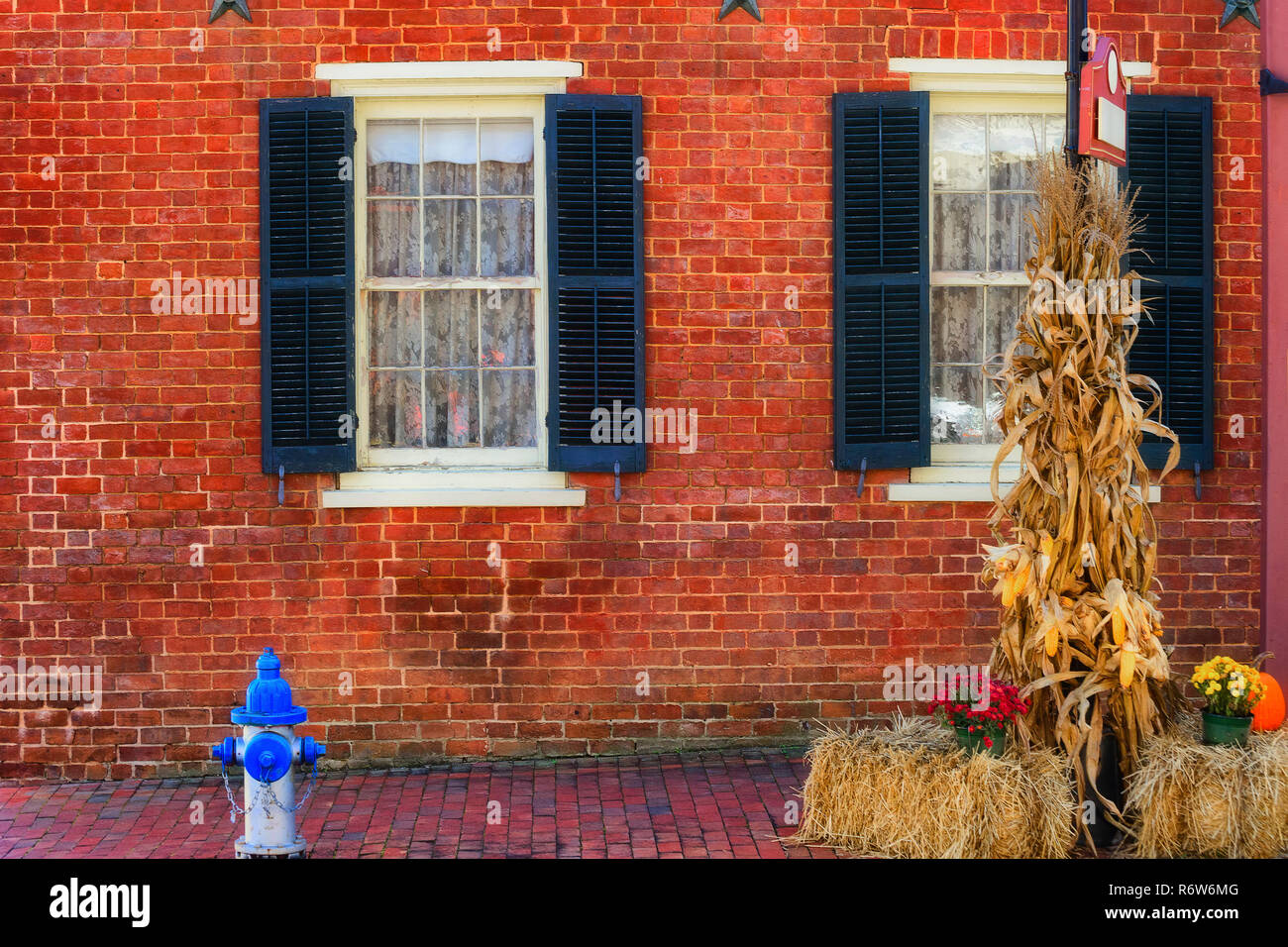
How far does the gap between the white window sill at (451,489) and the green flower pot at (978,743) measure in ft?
8.57

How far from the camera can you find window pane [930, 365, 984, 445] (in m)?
7.88

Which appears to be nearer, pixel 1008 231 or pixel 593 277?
pixel 593 277

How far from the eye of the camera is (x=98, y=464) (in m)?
7.50

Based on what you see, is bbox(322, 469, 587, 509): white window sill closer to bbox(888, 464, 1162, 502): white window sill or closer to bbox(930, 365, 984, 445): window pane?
bbox(888, 464, 1162, 502): white window sill

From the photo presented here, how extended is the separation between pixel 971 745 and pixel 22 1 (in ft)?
20.7

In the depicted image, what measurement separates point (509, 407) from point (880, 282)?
86.7 inches

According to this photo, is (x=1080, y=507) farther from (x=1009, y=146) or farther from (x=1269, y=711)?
(x=1009, y=146)

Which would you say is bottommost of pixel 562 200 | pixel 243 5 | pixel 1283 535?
pixel 1283 535

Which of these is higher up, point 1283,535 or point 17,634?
point 1283,535

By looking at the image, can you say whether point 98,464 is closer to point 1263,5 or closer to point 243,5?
point 243,5

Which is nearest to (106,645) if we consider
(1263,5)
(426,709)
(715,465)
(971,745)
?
(426,709)

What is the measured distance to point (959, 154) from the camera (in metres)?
→ 7.84

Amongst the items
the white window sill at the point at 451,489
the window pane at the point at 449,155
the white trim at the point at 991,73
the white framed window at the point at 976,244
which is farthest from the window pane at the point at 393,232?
the white framed window at the point at 976,244

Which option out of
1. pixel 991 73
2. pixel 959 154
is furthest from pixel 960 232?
pixel 991 73
